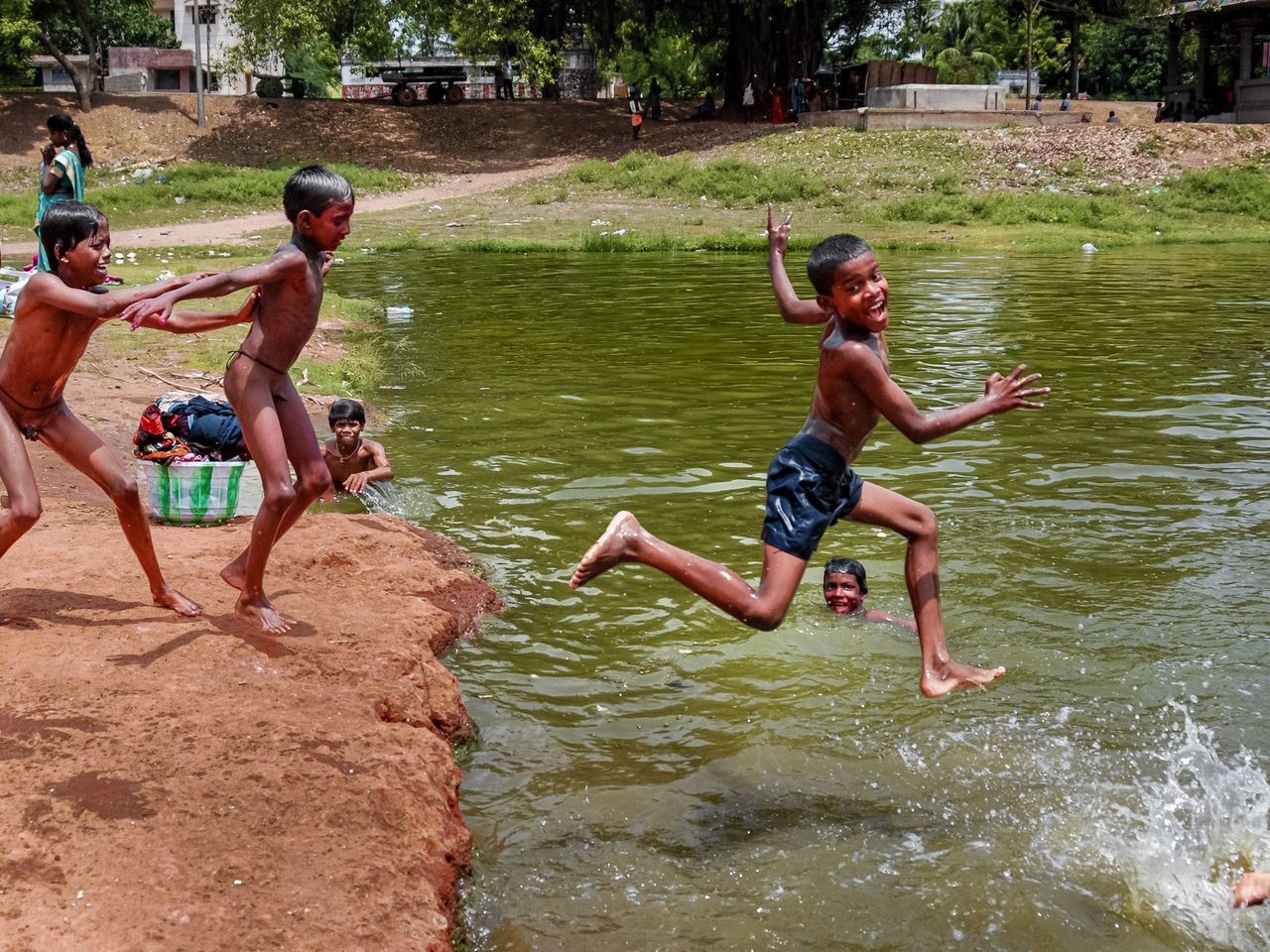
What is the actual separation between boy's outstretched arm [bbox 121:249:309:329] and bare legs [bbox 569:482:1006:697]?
165cm

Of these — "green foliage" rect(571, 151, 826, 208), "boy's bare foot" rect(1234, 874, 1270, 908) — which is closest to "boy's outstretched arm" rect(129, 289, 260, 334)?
"boy's bare foot" rect(1234, 874, 1270, 908)

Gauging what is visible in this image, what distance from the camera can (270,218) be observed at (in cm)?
2655

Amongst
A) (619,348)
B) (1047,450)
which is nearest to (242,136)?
(619,348)

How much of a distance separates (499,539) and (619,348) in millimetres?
6263

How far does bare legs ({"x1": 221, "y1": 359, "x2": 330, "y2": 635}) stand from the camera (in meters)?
5.45

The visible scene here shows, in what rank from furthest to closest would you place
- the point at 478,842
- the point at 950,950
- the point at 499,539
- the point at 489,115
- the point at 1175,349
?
the point at 489,115
the point at 1175,349
the point at 499,539
the point at 478,842
the point at 950,950

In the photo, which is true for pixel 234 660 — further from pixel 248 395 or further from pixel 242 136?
pixel 242 136

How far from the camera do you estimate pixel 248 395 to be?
5.50 metres

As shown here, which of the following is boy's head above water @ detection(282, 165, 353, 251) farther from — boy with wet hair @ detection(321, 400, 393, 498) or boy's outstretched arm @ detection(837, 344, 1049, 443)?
boy with wet hair @ detection(321, 400, 393, 498)

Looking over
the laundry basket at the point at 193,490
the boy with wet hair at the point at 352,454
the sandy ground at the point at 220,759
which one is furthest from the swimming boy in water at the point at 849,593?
the laundry basket at the point at 193,490

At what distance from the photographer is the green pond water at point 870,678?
14.4ft

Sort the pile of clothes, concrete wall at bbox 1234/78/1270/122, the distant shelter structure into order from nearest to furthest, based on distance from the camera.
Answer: the pile of clothes
concrete wall at bbox 1234/78/1270/122
the distant shelter structure

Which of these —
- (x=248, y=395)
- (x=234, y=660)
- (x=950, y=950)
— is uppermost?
(x=248, y=395)

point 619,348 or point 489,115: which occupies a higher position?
point 489,115
